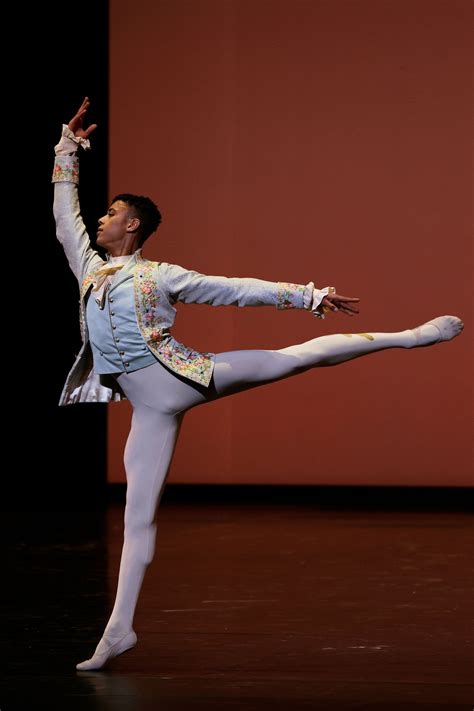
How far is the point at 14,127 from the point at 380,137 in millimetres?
1952

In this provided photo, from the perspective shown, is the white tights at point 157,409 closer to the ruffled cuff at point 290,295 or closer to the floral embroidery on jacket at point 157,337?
the floral embroidery on jacket at point 157,337

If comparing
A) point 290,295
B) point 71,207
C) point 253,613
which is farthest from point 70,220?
point 253,613

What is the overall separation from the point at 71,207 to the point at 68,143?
18 cm

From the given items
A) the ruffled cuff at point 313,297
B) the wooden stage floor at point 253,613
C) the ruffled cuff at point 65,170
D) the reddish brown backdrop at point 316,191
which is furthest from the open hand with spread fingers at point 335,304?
the reddish brown backdrop at point 316,191

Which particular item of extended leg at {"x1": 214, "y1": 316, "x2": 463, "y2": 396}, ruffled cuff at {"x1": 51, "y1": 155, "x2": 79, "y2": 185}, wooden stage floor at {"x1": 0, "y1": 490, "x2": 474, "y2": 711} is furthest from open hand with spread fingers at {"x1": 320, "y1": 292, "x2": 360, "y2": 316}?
wooden stage floor at {"x1": 0, "y1": 490, "x2": 474, "y2": 711}

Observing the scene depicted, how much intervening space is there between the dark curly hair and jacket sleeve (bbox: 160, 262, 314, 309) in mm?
187

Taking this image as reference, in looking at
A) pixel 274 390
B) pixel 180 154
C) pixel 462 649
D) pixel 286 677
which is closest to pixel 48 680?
pixel 286 677

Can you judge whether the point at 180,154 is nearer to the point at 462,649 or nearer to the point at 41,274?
the point at 41,274

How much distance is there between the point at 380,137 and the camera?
20.0 feet

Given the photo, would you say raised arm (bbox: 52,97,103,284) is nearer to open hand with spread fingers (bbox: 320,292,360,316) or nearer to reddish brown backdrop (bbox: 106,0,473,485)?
open hand with spread fingers (bbox: 320,292,360,316)

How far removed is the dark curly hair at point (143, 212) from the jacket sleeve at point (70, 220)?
0.43 feet

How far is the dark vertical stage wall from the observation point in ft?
20.4

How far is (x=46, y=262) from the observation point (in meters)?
6.29

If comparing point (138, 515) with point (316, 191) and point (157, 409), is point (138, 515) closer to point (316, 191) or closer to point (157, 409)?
point (157, 409)
